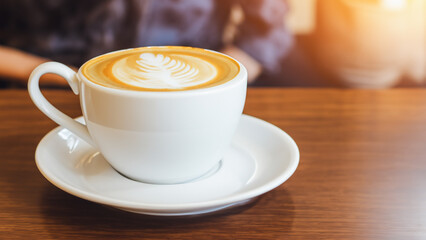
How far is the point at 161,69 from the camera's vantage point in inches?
20.3

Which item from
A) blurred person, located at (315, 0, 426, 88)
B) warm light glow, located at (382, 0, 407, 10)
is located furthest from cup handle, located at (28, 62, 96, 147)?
warm light glow, located at (382, 0, 407, 10)

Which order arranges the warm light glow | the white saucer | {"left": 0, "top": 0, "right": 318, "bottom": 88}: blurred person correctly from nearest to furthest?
the white saucer
{"left": 0, "top": 0, "right": 318, "bottom": 88}: blurred person
the warm light glow

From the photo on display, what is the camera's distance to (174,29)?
1494 millimetres

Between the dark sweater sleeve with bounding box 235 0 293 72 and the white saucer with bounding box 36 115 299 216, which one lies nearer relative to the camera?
the white saucer with bounding box 36 115 299 216

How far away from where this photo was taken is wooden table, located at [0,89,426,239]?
1.45ft

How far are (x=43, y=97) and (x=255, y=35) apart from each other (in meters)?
1.14

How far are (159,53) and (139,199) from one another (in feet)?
0.61

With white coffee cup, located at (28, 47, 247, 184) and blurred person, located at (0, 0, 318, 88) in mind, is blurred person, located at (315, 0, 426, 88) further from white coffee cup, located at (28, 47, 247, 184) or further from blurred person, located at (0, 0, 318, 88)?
white coffee cup, located at (28, 47, 247, 184)

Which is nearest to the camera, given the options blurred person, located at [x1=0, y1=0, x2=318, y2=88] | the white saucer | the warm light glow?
the white saucer

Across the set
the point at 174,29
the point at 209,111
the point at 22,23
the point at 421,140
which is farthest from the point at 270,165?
the point at 22,23

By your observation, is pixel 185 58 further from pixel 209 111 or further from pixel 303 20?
pixel 303 20

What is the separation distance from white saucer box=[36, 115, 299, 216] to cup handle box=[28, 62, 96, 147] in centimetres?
4

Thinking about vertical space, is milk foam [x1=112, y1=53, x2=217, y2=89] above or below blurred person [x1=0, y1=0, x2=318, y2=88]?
above

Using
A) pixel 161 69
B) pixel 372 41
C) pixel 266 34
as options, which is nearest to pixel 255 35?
pixel 266 34
